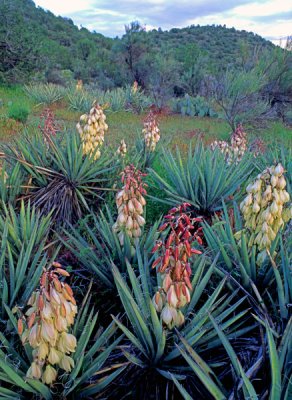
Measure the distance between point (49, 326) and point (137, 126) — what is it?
382 inches

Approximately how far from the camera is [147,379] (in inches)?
62.1

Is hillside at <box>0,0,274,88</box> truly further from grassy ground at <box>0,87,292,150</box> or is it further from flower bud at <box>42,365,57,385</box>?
flower bud at <box>42,365,57,385</box>

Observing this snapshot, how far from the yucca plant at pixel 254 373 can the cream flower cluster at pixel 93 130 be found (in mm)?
2597

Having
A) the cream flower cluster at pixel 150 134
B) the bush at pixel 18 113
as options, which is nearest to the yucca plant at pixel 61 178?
the cream flower cluster at pixel 150 134

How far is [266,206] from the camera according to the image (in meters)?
1.91

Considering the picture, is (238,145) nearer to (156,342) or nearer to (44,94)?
(156,342)

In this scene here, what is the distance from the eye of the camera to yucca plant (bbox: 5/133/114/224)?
3461mm

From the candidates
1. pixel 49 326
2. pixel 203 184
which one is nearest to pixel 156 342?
pixel 49 326

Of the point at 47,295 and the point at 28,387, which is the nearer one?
the point at 47,295

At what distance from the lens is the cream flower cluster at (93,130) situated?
371 centimetres

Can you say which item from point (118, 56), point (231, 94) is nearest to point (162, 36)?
point (118, 56)

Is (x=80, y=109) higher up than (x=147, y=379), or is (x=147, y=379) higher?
(x=80, y=109)

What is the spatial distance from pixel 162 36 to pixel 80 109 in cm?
3207

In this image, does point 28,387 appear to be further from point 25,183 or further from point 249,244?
point 25,183
